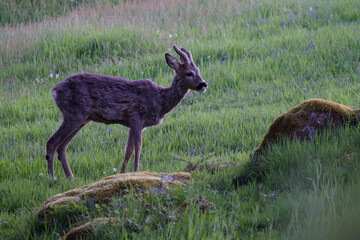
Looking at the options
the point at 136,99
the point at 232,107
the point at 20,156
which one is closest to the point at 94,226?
the point at 136,99

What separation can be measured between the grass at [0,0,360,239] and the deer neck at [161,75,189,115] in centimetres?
78

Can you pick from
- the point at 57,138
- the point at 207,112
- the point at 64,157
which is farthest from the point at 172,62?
the point at 64,157

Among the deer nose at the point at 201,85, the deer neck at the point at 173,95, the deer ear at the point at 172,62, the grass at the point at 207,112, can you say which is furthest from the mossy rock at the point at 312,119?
the deer ear at the point at 172,62

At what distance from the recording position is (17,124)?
9484 mm

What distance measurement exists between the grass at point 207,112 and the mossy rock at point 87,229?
12 cm

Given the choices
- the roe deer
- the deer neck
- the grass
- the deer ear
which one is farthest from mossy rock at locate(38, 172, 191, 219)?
the deer ear

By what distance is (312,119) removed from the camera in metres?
5.69

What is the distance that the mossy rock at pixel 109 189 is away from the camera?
482 centimetres

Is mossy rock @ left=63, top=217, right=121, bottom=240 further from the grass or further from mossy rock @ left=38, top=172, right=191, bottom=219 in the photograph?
mossy rock @ left=38, top=172, right=191, bottom=219

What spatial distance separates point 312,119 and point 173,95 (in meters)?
2.62

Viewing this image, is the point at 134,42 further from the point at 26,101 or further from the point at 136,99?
the point at 136,99

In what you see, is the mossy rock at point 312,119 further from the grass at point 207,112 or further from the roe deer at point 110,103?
the roe deer at point 110,103

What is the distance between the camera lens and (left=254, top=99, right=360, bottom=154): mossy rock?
565 centimetres

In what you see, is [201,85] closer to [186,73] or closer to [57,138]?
[186,73]
